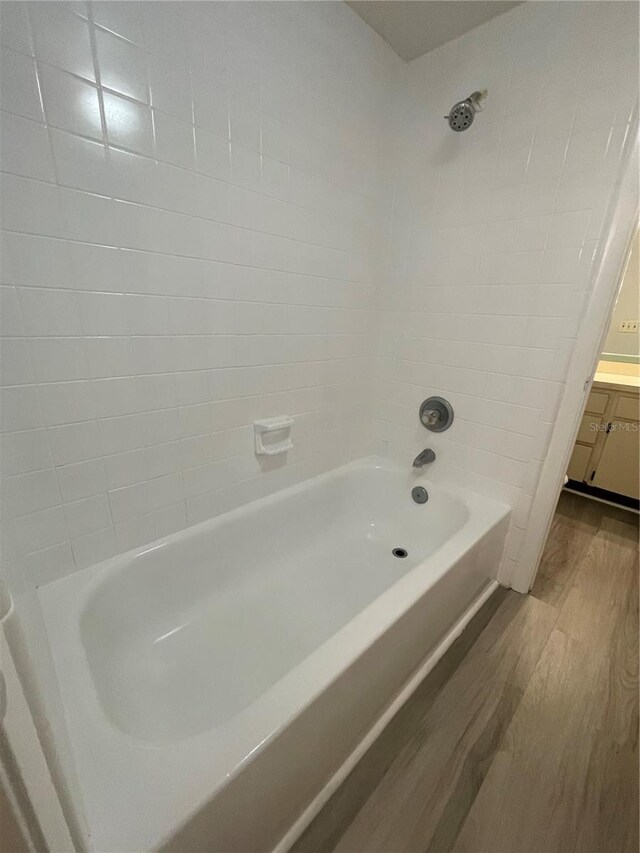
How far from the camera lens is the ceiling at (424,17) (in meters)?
1.18

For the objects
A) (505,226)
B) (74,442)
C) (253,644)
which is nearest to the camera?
(74,442)

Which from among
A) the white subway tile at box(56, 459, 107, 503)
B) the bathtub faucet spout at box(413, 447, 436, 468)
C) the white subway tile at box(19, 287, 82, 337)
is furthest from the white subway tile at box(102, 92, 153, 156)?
the bathtub faucet spout at box(413, 447, 436, 468)

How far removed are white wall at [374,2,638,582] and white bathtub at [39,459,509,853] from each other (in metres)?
0.41

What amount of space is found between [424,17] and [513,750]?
8.14ft

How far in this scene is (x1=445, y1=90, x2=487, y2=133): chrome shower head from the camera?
1195mm

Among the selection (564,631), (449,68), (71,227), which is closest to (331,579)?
(564,631)

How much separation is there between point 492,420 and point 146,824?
1.57 metres

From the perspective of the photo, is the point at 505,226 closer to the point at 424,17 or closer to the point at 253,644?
the point at 424,17

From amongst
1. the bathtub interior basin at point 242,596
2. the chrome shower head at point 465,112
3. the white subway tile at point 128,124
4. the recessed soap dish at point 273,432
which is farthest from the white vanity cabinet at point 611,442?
the white subway tile at point 128,124

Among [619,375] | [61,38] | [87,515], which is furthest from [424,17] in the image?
[619,375]

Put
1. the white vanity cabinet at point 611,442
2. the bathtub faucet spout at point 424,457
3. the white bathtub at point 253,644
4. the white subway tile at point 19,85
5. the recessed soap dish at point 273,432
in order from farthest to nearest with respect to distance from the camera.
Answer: the white vanity cabinet at point 611,442 < the bathtub faucet spout at point 424,457 < the recessed soap dish at point 273,432 < the white subway tile at point 19,85 < the white bathtub at point 253,644

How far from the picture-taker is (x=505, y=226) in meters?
1.33

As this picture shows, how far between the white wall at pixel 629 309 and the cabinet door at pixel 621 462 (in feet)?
2.02

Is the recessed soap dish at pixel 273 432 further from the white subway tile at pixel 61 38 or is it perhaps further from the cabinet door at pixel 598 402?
the cabinet door at pixel 598 402
